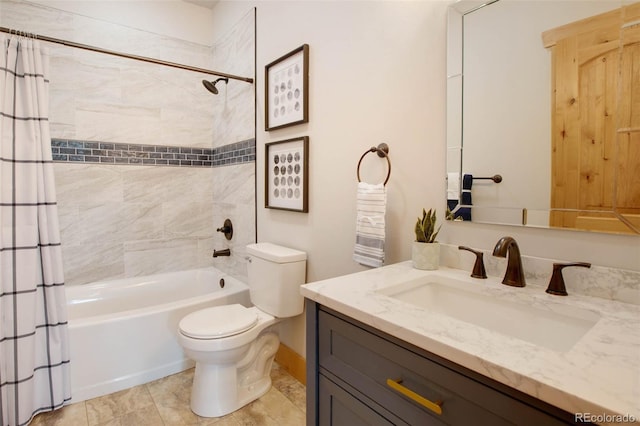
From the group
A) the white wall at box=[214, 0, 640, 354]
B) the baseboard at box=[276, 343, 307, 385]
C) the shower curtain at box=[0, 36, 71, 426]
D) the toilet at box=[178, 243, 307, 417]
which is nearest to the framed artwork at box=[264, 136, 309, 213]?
the white wall at box=[214, 0, 640, 354]

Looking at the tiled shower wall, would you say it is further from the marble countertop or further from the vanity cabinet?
the marble countertop

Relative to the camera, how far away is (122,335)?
1959 millimetres

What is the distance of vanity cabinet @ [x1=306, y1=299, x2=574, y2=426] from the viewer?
61 centimetres

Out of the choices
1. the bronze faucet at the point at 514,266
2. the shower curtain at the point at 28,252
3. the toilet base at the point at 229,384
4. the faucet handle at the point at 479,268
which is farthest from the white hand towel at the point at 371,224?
the shower curtain at the point at 28,252

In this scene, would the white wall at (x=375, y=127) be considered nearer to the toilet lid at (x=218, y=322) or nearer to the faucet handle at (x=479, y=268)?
the faucet handle at (x=479, y=268)

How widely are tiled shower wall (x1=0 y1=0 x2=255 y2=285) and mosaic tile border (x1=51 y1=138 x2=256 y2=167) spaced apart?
12 millimetres

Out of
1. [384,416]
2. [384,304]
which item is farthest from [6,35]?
[384,416]

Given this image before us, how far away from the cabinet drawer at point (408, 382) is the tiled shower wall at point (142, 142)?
64.9 inches

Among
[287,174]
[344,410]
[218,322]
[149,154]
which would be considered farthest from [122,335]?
[344,410]

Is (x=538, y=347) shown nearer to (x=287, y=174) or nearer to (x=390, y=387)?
(x=390, y=387)

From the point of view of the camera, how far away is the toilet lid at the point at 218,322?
5.42 ft

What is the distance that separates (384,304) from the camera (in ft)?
2.97

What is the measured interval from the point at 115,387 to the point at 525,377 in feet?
7.20

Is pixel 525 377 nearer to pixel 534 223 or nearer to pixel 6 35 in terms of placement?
pixel 534 223
